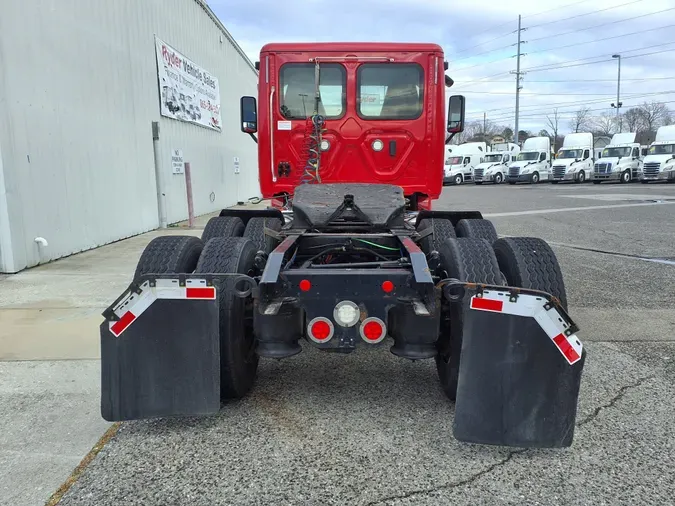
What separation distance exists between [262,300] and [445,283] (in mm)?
1007

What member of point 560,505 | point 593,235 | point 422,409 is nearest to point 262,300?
point 422,409

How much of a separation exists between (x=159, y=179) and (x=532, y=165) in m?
31.7

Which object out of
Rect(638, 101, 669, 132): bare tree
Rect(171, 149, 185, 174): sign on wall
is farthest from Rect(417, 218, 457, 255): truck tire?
Rect(638, 101, 669, 132): bare tree

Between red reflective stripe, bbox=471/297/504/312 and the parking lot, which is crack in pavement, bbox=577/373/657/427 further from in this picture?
red reflective stripe, bbox=471/297/504/312

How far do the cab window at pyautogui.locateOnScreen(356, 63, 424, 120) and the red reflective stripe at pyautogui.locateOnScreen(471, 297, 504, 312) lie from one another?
3.28 metres

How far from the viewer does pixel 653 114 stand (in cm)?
7906

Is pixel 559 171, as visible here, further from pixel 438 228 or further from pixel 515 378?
pixel 515 378

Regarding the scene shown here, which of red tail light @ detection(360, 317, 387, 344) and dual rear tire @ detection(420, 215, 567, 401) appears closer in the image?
red tail light @ detection(360, 317, 387, 344)

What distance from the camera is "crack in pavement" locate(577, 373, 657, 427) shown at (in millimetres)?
3123

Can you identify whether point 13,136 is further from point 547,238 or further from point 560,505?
point 547,238

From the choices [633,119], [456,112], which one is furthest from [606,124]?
[456,112]

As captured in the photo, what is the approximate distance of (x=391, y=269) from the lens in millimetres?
3027

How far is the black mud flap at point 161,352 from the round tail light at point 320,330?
517 millimetres

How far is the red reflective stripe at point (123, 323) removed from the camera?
2.84m
